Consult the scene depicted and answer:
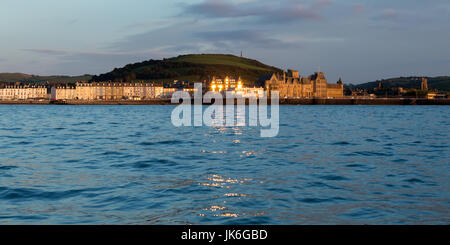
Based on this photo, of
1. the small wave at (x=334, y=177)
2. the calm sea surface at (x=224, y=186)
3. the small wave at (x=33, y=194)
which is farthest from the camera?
the small wave at (x=334, y=177)

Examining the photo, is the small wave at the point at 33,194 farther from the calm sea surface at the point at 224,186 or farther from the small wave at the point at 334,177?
the small wave at the point at 334,177

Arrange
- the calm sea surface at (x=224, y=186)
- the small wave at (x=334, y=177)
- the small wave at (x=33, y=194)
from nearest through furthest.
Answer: the calm sea surface at (x=224, y=186), the small wave at (x=33, y=194), the small wave at (x=334, y=177)

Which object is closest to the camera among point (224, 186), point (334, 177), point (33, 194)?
point (33, 194)

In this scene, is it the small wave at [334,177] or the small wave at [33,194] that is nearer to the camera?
the small wave at [33,194]

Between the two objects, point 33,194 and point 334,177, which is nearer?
point 33,194

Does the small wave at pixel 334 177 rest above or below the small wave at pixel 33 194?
below

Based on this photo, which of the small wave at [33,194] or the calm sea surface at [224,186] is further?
the small wave at [33,194]

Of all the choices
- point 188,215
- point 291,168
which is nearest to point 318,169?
point 291,168

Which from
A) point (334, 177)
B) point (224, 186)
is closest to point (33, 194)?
point (224, 186)

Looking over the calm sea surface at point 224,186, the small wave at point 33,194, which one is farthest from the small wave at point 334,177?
the small wave at point 33,194

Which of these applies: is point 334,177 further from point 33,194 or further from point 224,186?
point 33,194

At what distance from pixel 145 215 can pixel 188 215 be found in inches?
42.6

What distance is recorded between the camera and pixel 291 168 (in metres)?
18.8
